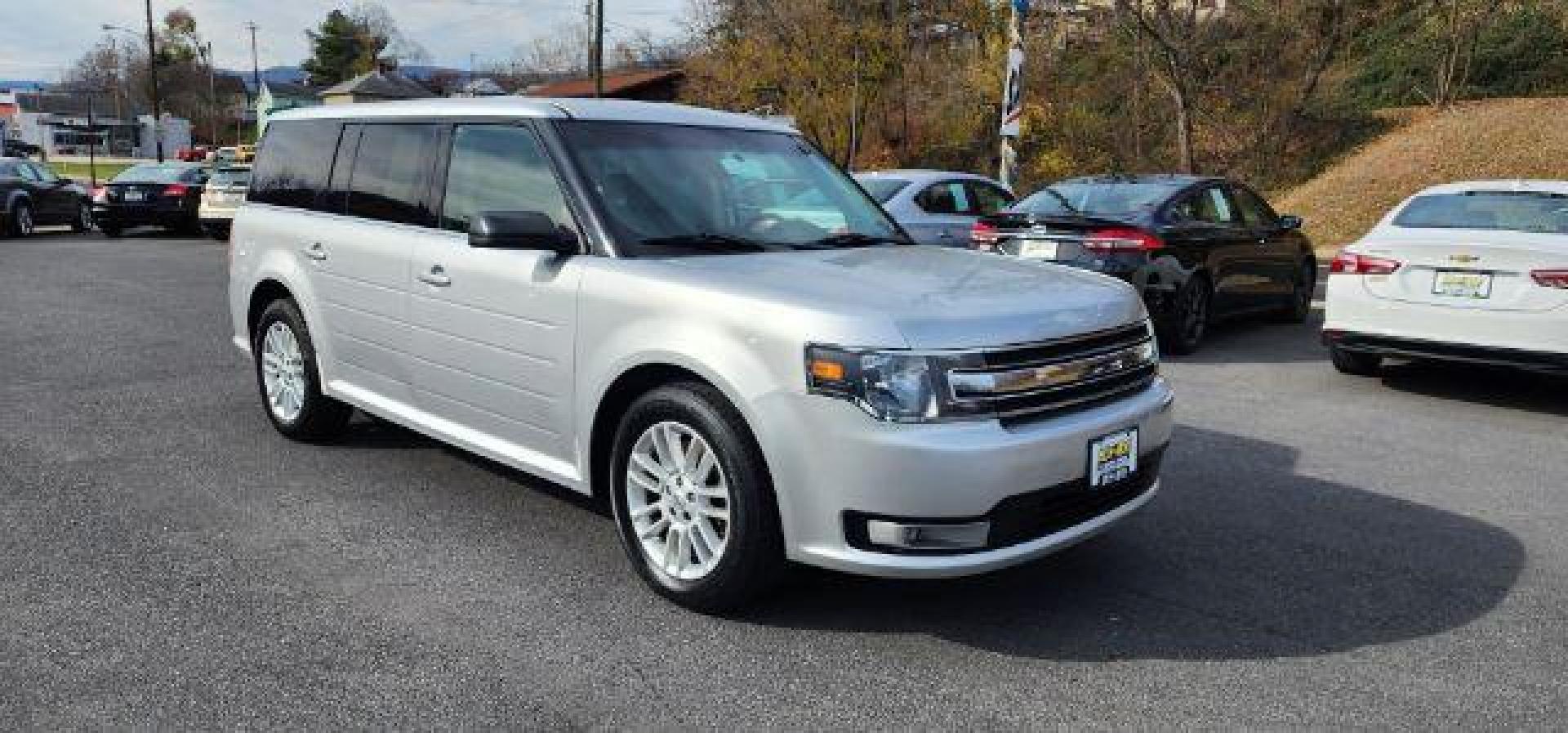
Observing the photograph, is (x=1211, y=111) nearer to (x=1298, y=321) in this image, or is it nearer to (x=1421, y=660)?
(x=1298, y=321)

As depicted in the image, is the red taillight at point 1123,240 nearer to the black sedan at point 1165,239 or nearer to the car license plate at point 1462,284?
the black sedan at point 1165,239

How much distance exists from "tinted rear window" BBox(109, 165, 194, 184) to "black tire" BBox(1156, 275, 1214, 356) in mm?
20268

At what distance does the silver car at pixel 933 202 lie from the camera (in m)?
11.3

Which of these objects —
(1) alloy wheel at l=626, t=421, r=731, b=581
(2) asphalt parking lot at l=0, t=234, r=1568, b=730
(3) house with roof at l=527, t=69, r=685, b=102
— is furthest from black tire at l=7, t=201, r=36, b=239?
(3) house with roof at l=527, t=69, r=685, b=102

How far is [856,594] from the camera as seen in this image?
416 centimetres

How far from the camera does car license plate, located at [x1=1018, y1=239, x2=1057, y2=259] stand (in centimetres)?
909

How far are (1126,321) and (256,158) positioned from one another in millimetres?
4708

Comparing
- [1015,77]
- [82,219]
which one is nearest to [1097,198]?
[1015,77]

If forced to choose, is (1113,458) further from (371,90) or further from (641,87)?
(371,90)

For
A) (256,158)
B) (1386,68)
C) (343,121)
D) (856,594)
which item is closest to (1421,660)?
(856,594)

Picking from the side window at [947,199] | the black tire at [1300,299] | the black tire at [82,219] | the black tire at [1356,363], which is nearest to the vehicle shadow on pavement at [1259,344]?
the black tire at [1300,299]

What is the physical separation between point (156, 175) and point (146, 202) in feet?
3.06

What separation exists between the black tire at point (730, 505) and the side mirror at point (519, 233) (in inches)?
26.8

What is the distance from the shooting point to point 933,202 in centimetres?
1155
